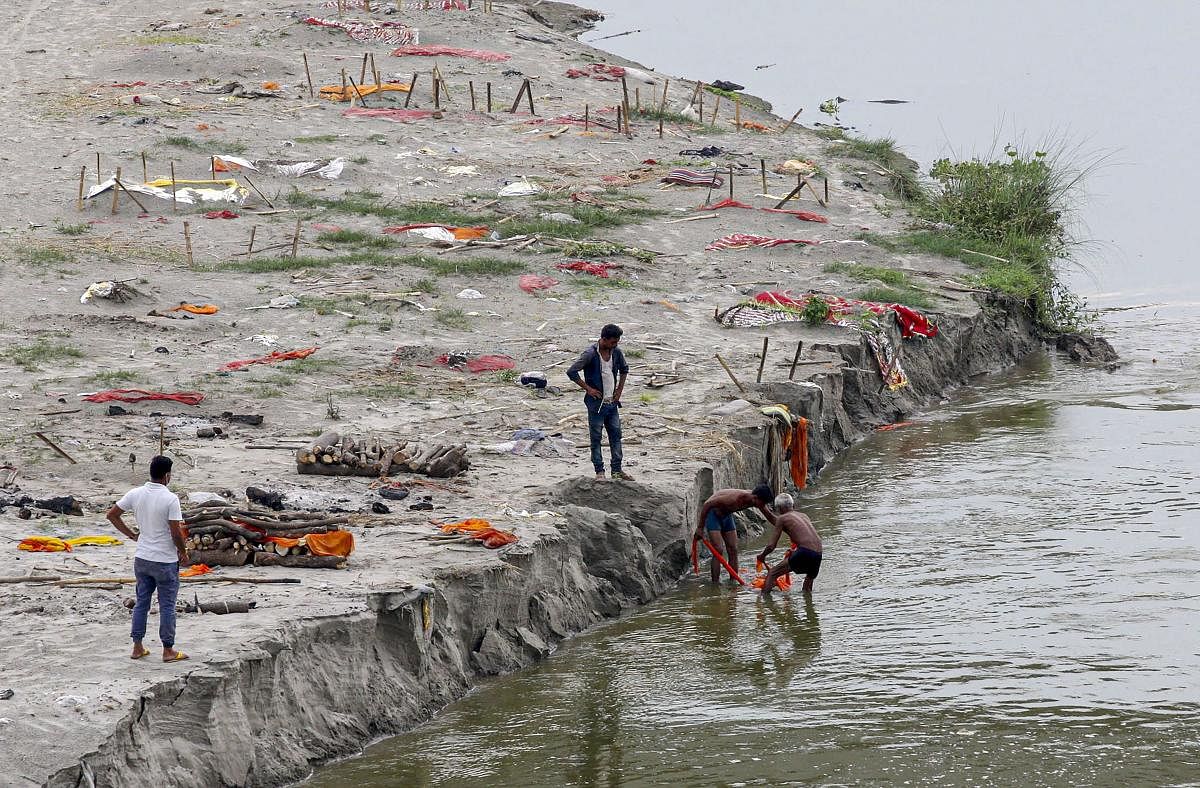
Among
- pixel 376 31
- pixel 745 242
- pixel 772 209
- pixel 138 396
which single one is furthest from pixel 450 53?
pixel 138 396

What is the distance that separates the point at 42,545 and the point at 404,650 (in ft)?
10.6

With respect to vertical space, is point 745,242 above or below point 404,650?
above

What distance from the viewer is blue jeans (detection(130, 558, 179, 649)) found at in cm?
976

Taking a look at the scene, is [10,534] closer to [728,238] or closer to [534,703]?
[534,703]

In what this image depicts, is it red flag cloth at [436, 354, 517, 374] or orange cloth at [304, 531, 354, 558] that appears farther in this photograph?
red flag cloth at [436, 354, 517, 374]

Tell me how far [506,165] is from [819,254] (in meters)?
7.18

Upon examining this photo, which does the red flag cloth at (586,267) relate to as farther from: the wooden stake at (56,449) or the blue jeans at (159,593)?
the blue jeans at (159,593)

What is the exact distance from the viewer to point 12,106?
3272cm

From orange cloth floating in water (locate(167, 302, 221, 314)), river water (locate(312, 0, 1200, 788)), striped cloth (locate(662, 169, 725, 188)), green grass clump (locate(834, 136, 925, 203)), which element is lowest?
river water (locate(312, 0, 1200, 788))

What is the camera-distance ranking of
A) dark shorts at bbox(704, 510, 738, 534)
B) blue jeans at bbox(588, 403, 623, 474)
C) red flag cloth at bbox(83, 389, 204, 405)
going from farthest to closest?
red flag cloth at bbox(83, 389, 204, 405), dark shorts at bbox(704, 510, 738, 534), blue jeans at bbox(588, 403, 623, 474)

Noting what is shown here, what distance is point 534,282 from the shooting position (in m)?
24.4

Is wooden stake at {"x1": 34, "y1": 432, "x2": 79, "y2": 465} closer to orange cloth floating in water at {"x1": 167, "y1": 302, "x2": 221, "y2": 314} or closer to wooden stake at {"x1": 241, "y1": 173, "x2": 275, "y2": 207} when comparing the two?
orange cloth floating in water at {"x1": 167, "y1": 302, "x2": 221, "y2": 314}

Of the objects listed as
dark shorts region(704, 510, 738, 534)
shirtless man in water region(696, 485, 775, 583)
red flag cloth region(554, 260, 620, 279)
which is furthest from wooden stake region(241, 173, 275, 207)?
dark shorts region(704, 510, 738, 534)

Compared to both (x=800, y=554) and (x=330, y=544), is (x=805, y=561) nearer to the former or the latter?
(x=800, y=554)
